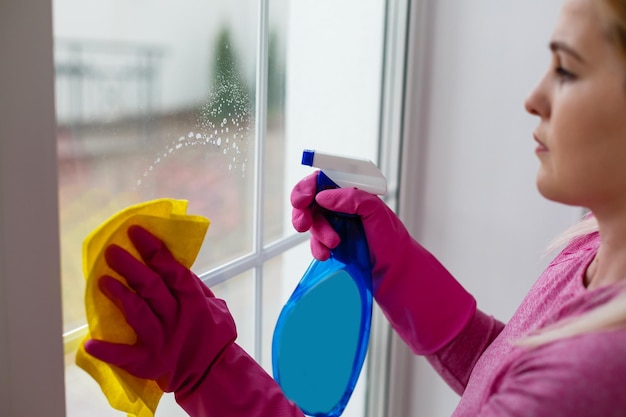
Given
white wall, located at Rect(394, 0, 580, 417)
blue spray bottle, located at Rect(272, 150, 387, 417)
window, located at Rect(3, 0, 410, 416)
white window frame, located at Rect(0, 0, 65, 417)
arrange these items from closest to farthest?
white window frame, located at Rect(0, 0, 65, 417), window, located at Rect(3, 0, 410, 416), blue spray bottle, located at Rect(272, 150, 387, 417), white wall, located at Rect(394, 0, 580, 417)

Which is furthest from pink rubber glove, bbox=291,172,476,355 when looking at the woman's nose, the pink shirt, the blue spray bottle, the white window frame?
the white window frame

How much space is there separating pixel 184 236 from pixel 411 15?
0.71 metres

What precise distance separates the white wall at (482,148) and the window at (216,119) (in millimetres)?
120

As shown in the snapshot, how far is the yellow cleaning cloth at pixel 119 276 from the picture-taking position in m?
0.51

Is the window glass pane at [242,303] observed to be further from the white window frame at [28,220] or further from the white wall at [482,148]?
the white wall at [482,148]

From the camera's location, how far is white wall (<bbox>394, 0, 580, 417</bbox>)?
3.58 feet

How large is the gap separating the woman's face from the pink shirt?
0.31 feet

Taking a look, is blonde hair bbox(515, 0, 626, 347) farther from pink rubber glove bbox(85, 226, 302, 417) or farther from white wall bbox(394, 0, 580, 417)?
white wall bbox(394, 0, 580, 417)

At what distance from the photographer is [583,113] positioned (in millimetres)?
556

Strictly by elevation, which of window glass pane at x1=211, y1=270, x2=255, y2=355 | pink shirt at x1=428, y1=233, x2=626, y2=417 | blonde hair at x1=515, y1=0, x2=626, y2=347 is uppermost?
blonde hair at x1=515, y1=0, x2=626, y2=347

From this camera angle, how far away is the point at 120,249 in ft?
1.68

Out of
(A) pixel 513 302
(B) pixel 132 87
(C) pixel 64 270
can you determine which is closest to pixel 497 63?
(A) pixel 513 302

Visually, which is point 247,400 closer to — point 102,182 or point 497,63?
point 102,182

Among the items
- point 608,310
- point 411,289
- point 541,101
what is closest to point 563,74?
point 541,101
